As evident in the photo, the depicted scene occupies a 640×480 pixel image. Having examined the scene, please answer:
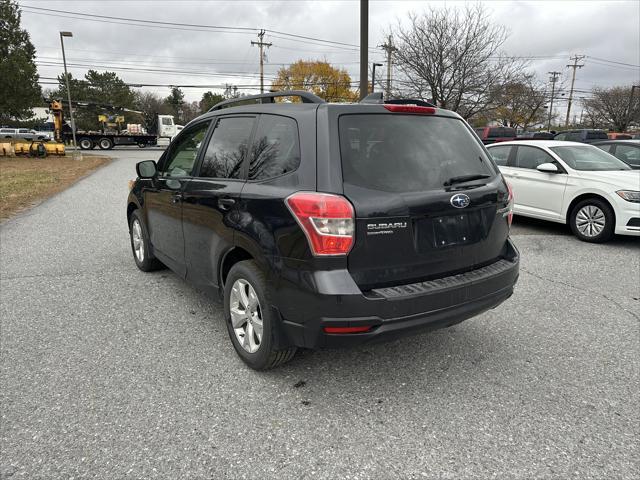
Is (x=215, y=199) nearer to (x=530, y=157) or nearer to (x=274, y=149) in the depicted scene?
(x=274, y=149)

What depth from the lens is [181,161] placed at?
159 inches

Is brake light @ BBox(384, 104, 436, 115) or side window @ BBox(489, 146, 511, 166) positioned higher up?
brake light @ BBox(384, 104, 436, 115)

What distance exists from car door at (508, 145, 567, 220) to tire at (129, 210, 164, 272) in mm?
6041

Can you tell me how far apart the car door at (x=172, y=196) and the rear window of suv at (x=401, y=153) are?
1.63 meters

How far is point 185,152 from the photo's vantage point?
402cm

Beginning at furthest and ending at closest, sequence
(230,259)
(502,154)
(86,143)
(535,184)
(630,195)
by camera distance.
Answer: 1. (86,143)
2. (502,154)
3. (535,184)
4. (630,195)
5. (230,259)

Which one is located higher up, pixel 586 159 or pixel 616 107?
pixel 616 107

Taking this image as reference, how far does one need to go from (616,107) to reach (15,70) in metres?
59.1

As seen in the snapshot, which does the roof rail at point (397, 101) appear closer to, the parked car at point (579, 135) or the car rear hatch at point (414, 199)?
the car rear hatch at point (414, 199)

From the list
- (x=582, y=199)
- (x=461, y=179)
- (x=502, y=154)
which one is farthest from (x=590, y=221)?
(x=461, y=179)

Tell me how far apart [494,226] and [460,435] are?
1349mm

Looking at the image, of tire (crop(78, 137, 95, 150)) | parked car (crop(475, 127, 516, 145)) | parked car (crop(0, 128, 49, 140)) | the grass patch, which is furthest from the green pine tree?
parked car (crop(475, 127, 516, 145))

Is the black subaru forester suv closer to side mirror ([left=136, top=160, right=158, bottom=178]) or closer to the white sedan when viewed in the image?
side mirror ([left=136, top=160, right=158, bottom=178])

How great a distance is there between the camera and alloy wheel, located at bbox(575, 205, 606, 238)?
6.80 metres
